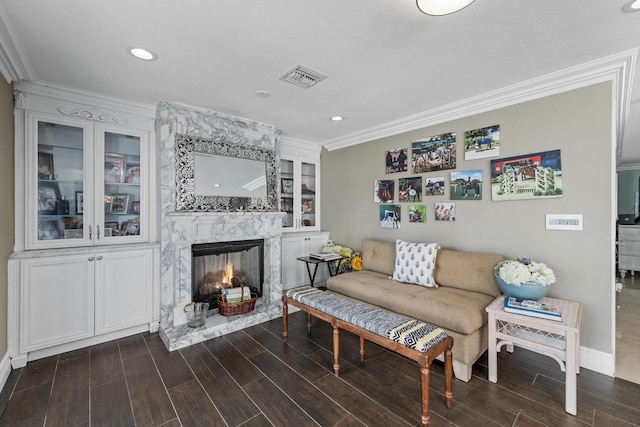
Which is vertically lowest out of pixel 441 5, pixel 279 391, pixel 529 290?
pixel 279 391

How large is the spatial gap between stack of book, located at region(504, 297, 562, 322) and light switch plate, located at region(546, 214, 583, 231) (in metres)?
0.75

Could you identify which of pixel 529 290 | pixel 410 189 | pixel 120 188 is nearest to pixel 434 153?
pixel 410 189

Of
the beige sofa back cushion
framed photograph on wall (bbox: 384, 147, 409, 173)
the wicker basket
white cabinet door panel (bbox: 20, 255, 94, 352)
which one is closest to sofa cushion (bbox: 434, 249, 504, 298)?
the beige sofa back cushion

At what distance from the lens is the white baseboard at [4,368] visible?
2168 millimetres

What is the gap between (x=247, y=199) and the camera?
362 centimetres

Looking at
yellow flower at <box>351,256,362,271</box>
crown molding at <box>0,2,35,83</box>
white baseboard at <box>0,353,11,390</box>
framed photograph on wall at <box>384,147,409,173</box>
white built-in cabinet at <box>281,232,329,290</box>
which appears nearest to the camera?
crown molding at <box>0,2,35,83</box>

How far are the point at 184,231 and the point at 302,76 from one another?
79.5 inches

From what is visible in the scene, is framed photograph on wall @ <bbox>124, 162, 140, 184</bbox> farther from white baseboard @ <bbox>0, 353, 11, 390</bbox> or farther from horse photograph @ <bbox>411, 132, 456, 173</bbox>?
horse photograph @ <bbox>411, 132, 456, 173</bbox>

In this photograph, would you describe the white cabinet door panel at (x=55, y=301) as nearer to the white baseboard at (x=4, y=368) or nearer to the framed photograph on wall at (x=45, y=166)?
the white baseboard at (x=4, y=368)

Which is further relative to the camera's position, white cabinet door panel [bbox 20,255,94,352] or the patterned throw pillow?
the patterned throw pillow

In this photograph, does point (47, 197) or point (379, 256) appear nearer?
point (47, 197)

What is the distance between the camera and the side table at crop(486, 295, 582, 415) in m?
1.89

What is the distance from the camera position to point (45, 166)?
2.70m

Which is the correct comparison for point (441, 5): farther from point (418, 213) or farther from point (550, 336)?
point (550, 336)
